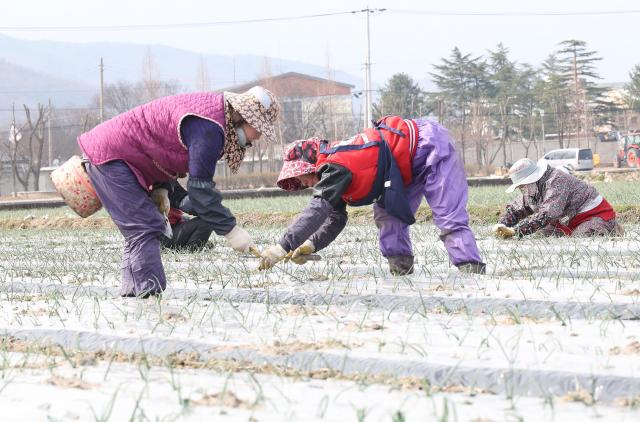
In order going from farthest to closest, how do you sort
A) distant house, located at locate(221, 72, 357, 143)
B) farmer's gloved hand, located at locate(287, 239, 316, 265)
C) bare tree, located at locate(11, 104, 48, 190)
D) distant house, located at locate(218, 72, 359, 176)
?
distant house, located at locate(221, 72, 357, 143) < distant house, located at locate(218, 72, 359, 176) < bare tree, located at locate(11, 104, 48, 190) < farmer's gloved hand, located at locate(287, 239, 316, 265)

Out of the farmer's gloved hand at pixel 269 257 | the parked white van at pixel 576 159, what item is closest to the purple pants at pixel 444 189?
the farmer's gloved hand at pixel 269 257

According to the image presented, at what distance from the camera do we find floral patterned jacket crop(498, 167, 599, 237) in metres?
7.30

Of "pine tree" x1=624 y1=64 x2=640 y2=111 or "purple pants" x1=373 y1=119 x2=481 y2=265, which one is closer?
"purple pants" x1=373 y1=119 x2=481 y2=265

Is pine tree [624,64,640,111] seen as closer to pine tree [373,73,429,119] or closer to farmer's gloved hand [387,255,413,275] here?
pine tree [373,73,429,119]

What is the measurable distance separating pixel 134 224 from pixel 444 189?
1.65m

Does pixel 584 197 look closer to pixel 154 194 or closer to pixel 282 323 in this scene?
pixel 154 194

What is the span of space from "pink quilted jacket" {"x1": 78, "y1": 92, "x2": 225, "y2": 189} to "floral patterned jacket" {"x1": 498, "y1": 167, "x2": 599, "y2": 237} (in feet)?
A: 11.2

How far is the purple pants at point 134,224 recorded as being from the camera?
471 cm

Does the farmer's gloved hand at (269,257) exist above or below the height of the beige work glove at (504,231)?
above

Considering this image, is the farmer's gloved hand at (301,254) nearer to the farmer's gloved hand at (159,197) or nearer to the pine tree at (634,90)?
the farmer's gloved hand at (159,197)

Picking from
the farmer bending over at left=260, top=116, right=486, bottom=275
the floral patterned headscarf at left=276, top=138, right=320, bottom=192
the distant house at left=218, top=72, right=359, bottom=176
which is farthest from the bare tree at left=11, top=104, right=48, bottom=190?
the farmer bending over at left=260, top=116, right=486, bottom=275

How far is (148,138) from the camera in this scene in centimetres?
473

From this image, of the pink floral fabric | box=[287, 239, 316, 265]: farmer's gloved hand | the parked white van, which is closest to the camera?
the pink floral fabric

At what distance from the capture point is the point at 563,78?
6228 cm
